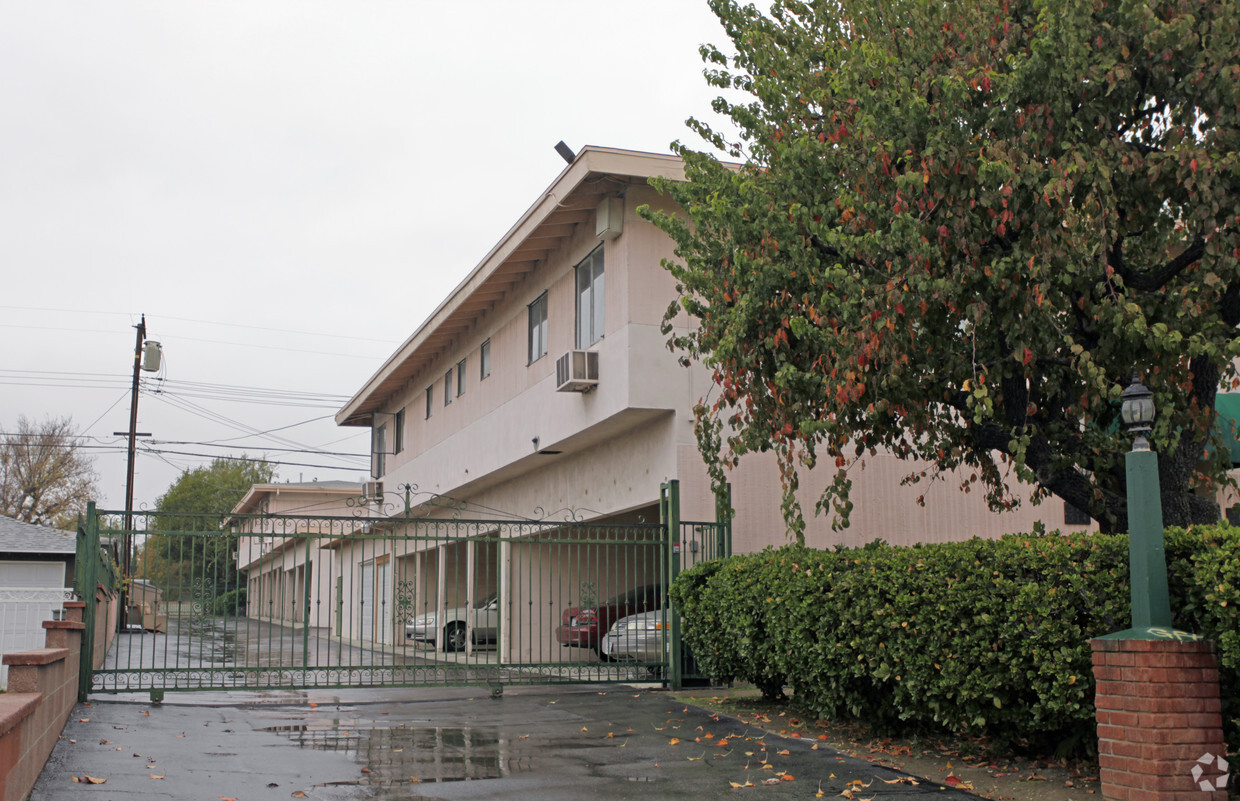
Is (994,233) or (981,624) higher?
(994,233)

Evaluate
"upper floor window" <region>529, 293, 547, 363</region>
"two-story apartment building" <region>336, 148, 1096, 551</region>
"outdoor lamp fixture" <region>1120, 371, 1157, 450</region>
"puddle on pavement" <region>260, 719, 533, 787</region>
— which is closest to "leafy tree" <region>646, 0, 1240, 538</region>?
"outdoor lamp fixture" <region>1120, 371, 1157, 450</region>

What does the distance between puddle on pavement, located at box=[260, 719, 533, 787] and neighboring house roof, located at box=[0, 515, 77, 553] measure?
8.97 metres

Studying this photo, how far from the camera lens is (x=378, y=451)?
3078 cm

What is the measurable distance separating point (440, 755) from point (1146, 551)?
5357 mm

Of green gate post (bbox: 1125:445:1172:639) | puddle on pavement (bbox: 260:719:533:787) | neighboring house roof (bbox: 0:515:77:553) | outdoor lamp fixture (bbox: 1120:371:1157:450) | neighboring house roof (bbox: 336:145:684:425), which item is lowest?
puddle on pavement (bbox: 260:719:533:787)

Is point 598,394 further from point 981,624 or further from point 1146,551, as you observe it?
point 1146,551

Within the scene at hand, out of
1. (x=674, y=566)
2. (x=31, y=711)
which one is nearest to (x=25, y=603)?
(x=674, y=566)

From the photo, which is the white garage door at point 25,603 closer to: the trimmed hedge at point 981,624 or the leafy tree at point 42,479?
the trimmed hedge at point 981,624

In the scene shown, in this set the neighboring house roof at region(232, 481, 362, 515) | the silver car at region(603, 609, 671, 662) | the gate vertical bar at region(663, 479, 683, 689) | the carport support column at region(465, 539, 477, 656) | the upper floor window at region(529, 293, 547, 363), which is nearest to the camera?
the gate vertical bar at region(663, 479, 683, 689)

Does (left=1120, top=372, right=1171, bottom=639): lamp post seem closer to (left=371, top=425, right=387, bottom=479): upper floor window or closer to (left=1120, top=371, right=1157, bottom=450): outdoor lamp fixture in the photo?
(left=1120, top=371, right=1157, bottom=450): outdoor lamp fixture

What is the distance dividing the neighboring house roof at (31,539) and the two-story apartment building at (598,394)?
236 inches

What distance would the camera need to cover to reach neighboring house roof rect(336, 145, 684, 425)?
14336mm

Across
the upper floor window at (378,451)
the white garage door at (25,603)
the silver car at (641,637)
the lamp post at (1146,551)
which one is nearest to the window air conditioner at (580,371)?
the silver car at (641,637)

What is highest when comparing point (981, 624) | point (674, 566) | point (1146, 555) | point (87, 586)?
point (1146, 555)
